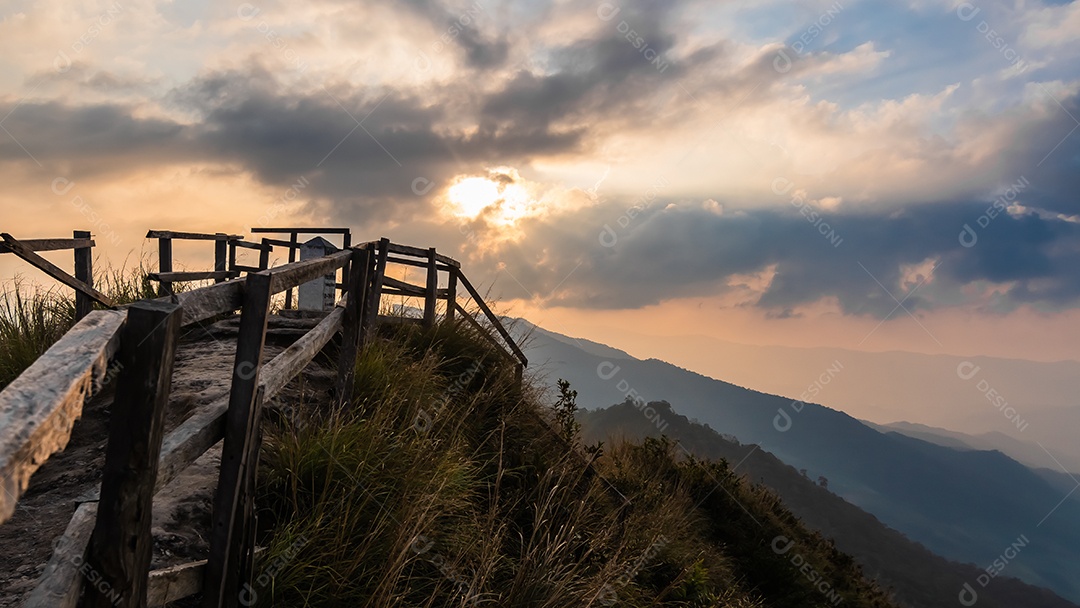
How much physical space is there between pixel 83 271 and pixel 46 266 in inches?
40.2

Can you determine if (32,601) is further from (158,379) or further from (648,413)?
(648,413)

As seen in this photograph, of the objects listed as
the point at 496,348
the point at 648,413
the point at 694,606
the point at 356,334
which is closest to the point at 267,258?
the point at 496,348

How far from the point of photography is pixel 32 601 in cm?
164

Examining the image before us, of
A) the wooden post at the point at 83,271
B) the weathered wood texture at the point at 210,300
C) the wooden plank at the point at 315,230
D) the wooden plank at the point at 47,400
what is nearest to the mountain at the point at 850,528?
the wooden plank at the point at 315,230

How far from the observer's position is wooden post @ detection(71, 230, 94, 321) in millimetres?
7852

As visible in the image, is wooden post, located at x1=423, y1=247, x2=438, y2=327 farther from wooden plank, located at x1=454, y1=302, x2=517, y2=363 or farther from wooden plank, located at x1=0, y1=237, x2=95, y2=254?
wooden plank, located at x1=0, y1=237, x2=95, y2=254

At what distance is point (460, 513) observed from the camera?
438cm

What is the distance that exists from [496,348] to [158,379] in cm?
753

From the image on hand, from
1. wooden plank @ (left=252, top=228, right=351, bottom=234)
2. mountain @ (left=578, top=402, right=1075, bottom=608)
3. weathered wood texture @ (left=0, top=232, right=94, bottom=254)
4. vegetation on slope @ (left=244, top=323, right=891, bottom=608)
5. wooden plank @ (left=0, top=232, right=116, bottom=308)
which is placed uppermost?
wooden plank @ (left=252, top=228, right=351, bottom=234)

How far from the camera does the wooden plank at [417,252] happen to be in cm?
908

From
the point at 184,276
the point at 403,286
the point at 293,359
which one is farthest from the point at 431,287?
the point at 293,359

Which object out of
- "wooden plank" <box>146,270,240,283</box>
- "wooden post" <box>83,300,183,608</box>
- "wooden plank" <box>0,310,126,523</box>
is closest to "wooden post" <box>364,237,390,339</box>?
"wooden plank" <box>146,270,240,283</box>

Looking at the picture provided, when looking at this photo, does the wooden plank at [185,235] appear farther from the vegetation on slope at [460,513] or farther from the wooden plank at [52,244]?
the vegetation on slope at [460,513]

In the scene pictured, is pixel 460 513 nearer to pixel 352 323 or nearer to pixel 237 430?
pixel 352 323
